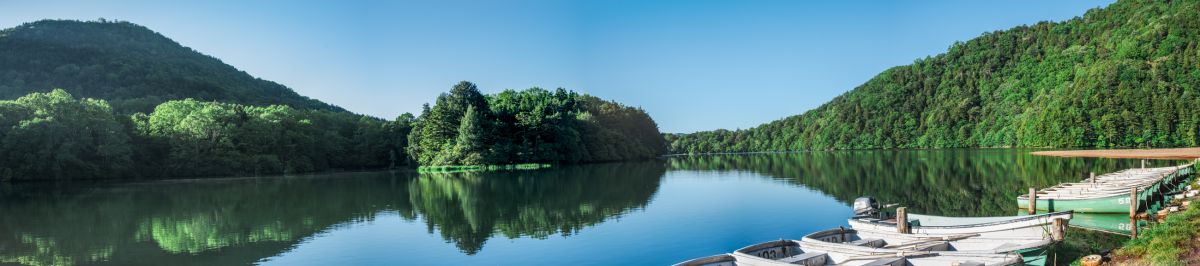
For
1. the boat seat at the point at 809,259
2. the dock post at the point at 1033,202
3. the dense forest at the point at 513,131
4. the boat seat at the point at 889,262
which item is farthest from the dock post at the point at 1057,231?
the dense forest at the point at 513,131

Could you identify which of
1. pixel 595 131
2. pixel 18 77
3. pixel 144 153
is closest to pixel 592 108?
pixel 595 131

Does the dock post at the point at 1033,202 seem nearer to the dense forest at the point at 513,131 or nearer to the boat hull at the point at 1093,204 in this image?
the boat hull at the point at 1093,204

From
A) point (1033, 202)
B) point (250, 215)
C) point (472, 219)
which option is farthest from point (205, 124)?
point (1033, 202)

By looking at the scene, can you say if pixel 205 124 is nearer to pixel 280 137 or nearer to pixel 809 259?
pixel 280 137

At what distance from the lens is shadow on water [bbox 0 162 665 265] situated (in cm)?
2520

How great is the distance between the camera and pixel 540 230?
2820cm

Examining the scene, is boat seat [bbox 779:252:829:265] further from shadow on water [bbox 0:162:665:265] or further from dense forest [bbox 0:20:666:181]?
dense forest [bbox 0:20:666:181]

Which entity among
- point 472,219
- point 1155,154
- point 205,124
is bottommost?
point 472,219

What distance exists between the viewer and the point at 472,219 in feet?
109

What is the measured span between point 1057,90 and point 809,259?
124 metres

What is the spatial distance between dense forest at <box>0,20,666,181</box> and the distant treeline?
14 cm

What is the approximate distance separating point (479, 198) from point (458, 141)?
4900 cm

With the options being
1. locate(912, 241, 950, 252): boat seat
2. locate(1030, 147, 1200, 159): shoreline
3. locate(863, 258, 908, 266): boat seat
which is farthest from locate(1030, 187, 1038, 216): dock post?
locate(1030, 147, 1200, 159): shoreline

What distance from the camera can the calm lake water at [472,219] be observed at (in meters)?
23.4
